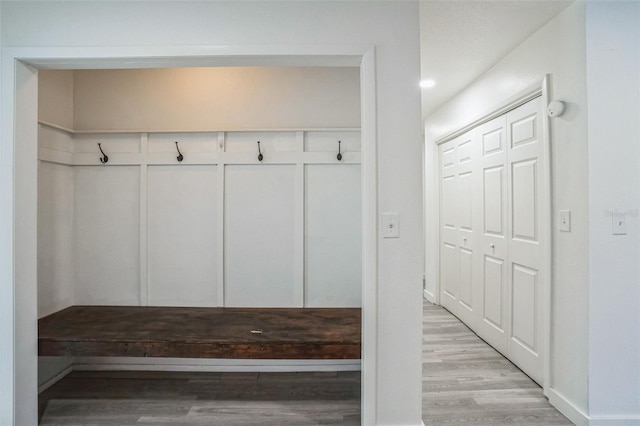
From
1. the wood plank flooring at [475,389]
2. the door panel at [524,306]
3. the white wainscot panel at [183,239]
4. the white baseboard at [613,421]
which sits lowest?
the wood plank flooring at [475,389]

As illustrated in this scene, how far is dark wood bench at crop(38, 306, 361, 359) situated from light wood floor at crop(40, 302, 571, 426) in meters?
0.45

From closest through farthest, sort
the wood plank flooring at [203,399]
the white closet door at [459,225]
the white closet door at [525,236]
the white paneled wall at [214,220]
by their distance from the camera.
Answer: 1. the wood plank flooring at [203,399]
2. the white closet door at [525,236]
3. the white paneled wall at [214,220]
4. the white closet door at [459,225]

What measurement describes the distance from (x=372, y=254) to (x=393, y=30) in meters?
1.15

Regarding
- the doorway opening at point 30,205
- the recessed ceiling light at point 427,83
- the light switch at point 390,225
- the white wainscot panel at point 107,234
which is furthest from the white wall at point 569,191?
the white wainscot panel at point 107,234

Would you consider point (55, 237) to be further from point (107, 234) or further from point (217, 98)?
point (217, 98)

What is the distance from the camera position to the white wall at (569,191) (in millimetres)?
1817

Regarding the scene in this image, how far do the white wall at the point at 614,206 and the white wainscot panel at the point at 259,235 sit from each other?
71.4 inches

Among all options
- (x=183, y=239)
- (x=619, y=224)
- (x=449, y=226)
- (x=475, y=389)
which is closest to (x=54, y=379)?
(x=183, y=239)

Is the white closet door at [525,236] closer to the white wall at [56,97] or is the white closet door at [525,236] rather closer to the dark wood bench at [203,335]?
the dark wood bench at [203,335]

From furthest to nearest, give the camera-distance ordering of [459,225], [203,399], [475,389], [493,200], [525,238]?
[459,225] → [493,200] → [525,238] → [475,389] → [203,399]

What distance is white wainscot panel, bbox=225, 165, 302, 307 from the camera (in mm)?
2418

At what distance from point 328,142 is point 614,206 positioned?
172 centimetres

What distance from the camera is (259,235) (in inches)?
95.5

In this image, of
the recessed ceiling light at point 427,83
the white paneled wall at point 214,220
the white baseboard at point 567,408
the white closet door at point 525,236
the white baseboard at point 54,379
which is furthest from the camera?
the recessed ceiling light at point 427,83
